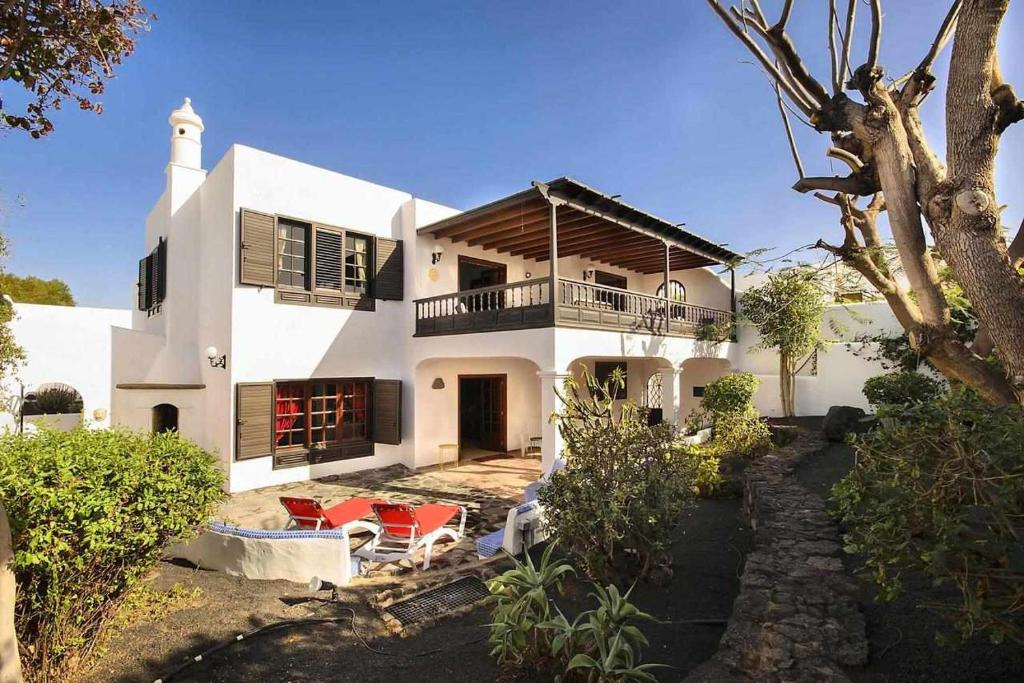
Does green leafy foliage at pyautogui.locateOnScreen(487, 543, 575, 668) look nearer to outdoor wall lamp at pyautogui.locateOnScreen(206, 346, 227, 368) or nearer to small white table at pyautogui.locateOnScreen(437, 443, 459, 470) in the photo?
small white table at pyautogui.locateOnScreen(437, 443, 459, 470)

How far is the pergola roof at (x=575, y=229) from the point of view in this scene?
32.4 ft

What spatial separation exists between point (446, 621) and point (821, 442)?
1021cm

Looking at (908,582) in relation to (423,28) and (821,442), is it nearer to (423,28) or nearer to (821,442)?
(821,442)

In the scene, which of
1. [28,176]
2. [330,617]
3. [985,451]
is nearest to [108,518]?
[330,617]

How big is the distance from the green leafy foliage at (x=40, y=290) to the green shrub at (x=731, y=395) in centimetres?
3619

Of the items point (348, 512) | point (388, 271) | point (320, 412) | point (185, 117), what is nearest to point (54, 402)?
point (185, 117)

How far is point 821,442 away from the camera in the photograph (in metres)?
11.1

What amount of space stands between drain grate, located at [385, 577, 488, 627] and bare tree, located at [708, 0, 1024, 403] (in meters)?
5.23

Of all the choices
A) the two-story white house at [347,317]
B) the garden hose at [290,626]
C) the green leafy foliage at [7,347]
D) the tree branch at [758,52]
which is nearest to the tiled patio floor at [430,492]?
the two-story white house at [347,317]

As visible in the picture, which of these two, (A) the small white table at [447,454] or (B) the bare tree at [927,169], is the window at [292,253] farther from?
(B) the bare tree at [927,169]

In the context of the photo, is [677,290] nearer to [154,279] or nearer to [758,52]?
[758,52]

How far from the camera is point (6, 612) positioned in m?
2.93

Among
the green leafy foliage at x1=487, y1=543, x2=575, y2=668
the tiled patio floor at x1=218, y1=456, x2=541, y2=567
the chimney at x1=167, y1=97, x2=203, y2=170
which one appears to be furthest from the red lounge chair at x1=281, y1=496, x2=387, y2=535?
the chimney at x1=167, y1=97, x2=203, y2=170

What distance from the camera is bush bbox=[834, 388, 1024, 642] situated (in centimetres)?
230
